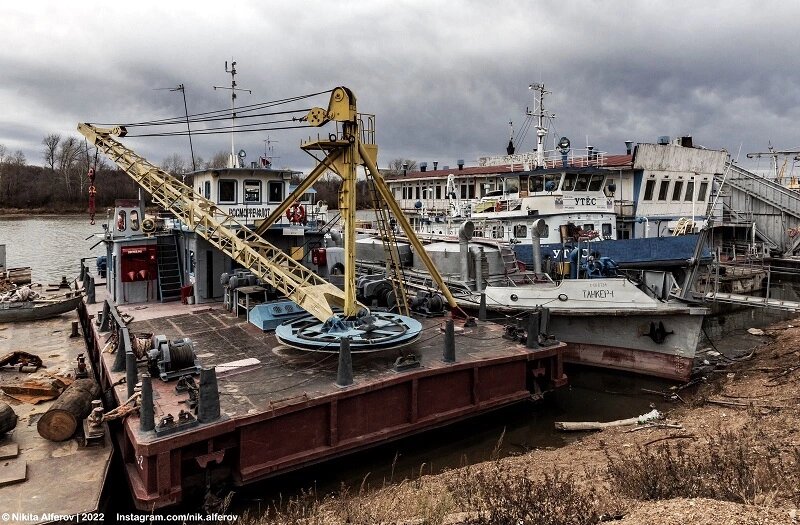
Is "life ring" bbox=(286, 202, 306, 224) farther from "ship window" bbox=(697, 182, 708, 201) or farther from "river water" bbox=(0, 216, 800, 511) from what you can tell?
"ship window" bbox=(697, 182, 708, 201)

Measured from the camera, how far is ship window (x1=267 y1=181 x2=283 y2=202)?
16703mm

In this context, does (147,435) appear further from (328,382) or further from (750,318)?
(750,318)

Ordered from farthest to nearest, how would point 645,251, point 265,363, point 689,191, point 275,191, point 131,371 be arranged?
point 689,191
point 645,251
point 275,191
point 265,363
point 131,371

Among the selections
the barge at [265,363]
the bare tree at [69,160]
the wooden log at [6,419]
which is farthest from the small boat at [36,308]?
the bare tree at [69,160]

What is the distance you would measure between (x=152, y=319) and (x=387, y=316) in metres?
6.26

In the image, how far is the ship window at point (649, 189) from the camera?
23.0 m

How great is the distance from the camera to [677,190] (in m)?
24.7

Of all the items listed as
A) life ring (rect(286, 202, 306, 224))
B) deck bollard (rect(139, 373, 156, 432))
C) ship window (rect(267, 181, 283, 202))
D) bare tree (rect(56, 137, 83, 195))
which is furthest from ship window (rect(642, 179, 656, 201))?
bare tree (rect(56, 137, 83, 195))

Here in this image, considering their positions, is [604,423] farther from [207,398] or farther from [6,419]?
[6,419]

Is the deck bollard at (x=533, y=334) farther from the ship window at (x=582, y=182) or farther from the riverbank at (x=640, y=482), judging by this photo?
the ship window at (x=582, y=182)

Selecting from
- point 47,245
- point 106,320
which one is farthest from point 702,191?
point 47,245

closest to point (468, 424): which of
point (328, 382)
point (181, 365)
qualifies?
point (328, 382)

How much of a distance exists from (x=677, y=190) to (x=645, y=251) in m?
7.65

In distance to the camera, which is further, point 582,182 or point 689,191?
point 689,191
